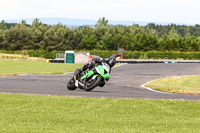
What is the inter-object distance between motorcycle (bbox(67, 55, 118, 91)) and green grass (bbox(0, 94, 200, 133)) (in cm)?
294

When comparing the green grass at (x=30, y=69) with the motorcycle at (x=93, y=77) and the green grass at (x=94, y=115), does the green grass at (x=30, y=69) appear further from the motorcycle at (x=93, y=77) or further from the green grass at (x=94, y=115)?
the green grass at (x=94, y=115)

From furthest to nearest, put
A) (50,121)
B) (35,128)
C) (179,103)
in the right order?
1. (179,103)
2. (50,121)
3. (35,128)

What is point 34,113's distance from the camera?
41.1ft

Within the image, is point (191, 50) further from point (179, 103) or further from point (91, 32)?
point (179, 103)

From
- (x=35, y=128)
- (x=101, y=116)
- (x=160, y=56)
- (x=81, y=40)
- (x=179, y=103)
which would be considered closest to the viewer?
(x=35, y=128)

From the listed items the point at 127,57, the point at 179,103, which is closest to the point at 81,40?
the point at 127,57

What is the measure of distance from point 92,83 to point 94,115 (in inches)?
258

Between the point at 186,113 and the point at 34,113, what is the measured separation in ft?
15.9

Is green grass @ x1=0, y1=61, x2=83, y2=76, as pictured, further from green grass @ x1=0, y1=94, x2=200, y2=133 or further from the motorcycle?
green grass @ x1=0, y1=94, x2=200, y2=133

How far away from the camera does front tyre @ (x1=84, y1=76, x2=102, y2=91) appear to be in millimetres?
18225

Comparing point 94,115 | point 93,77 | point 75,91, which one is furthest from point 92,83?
point 94,115

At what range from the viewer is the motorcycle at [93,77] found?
18.1 m

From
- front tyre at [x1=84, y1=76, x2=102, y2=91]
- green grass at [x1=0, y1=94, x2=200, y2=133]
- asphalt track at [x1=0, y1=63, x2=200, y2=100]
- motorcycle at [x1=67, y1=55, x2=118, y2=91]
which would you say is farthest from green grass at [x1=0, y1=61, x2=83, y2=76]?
green grass at [x1=0, y1=94, x2=200, y2=133]

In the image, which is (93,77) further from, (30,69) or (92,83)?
(30,69)
